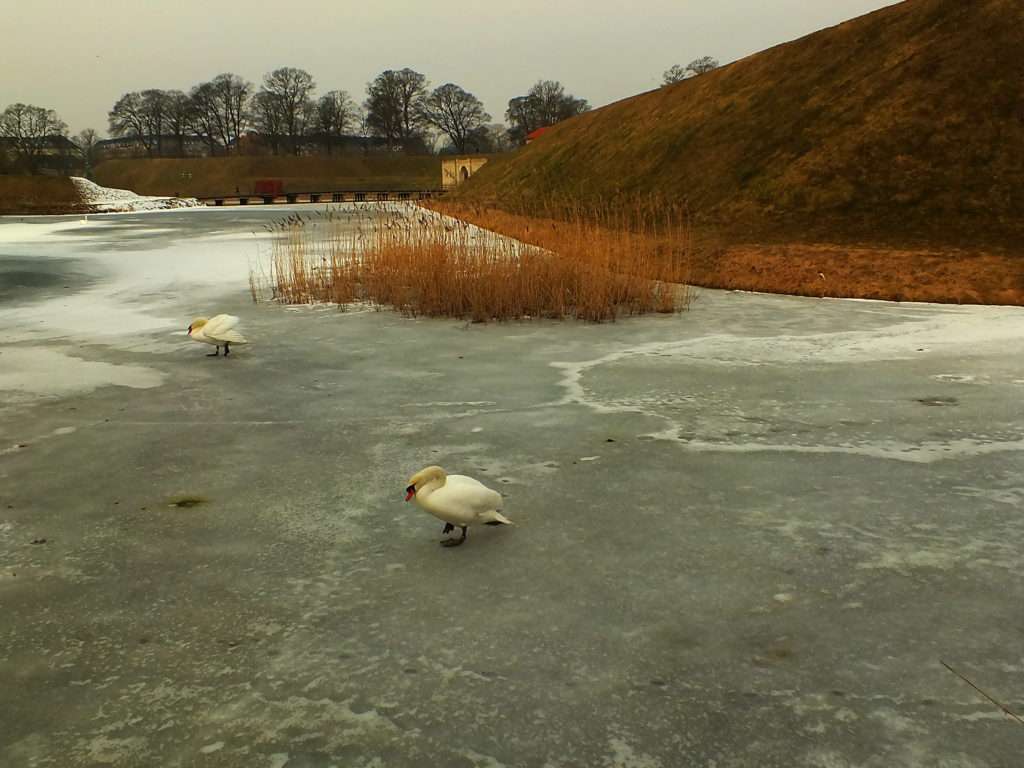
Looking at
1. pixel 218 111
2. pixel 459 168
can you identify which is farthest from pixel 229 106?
pixel 459 168

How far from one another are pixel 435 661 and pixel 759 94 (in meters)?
17.8

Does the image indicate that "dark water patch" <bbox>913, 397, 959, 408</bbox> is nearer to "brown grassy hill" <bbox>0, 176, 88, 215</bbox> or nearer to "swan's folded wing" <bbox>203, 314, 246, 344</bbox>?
"swan's folded wing" <bbox>203, 314, 246, 344</bbox>

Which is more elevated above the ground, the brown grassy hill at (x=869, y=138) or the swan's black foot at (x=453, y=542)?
the brown grassy hill at (x=869, y=138)

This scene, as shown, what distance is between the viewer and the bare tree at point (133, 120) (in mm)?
96688

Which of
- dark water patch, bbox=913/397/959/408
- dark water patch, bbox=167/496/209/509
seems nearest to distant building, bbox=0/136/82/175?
dark water patch, bbox=167/496/209/509

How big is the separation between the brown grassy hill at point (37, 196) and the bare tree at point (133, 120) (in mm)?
52156

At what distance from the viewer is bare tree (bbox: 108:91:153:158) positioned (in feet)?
317

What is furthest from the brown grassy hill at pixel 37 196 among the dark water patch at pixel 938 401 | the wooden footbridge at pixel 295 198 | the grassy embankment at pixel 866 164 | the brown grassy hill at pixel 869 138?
the dark water patch at pixel 938 401

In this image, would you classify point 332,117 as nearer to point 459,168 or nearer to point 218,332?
point 459,168

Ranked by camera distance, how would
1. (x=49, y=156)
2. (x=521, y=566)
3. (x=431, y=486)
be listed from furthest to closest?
(x=49, y=156) → (x=431, y=486) → (x=521, y=566)

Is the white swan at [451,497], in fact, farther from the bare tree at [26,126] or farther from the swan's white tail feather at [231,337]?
the bare tree at [26,126]

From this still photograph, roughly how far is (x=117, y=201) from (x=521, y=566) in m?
50.2

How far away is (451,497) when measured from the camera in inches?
137

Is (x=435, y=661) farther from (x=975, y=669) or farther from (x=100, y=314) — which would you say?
(x=100, y=314)
